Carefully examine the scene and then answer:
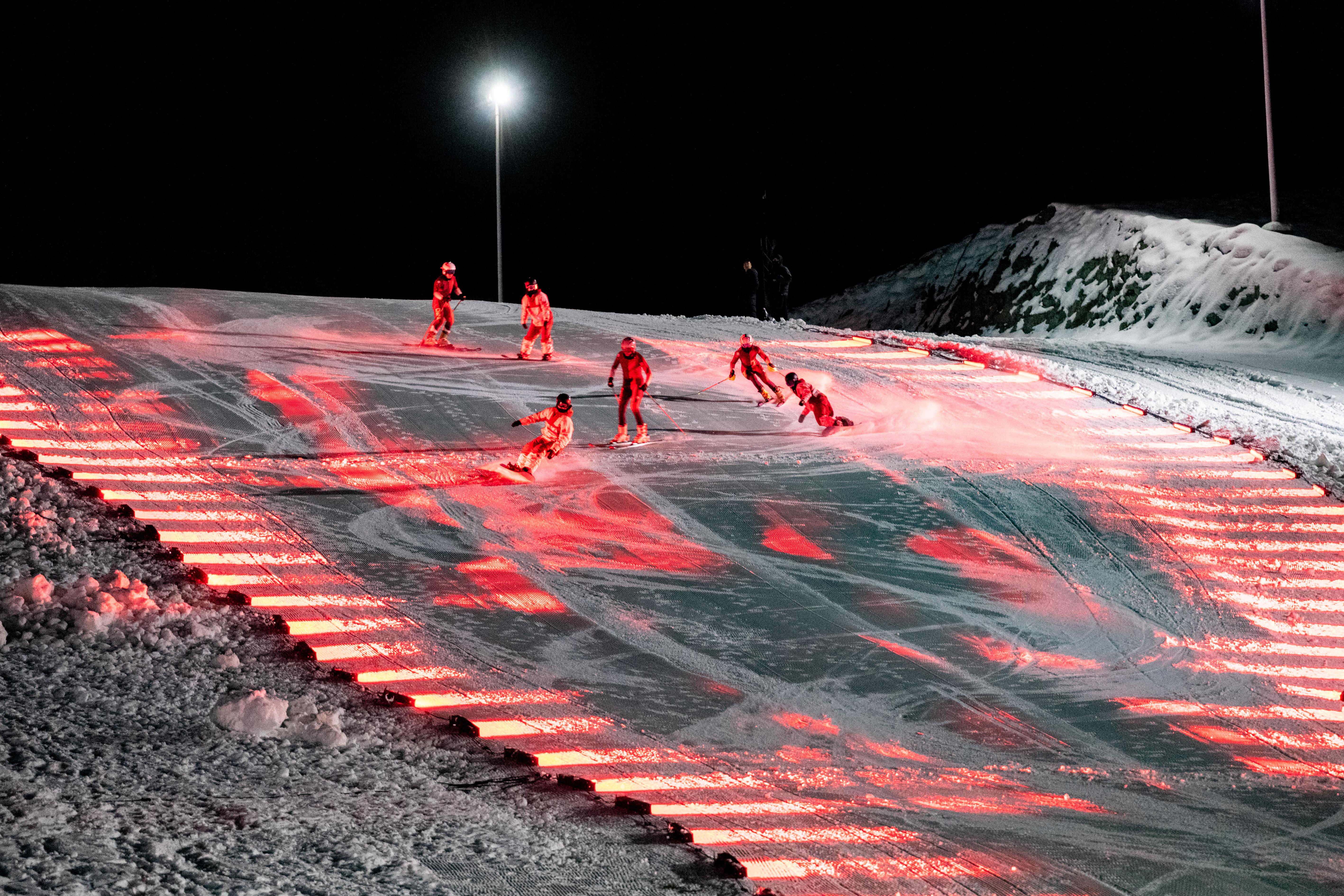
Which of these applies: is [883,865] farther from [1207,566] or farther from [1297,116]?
[1297,116]

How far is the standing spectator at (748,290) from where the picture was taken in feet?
124

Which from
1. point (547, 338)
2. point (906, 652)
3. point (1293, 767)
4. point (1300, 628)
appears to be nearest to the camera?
point (1293, 767)

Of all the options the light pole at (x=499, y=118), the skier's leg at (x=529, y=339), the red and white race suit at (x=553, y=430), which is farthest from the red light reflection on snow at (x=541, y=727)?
the light pole at (x=499, y=118)

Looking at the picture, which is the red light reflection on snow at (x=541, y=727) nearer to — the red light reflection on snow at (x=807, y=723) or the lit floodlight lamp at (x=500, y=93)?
the red light reflection on snow at (x=807, y=723)

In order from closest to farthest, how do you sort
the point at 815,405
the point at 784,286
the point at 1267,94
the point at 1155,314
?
the point at 815,405, the point at 1267,94, the point at 1155,314, the point at 784,286

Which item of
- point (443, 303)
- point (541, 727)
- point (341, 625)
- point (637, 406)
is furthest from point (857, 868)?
point (443, 303)

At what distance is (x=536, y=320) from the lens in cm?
2219

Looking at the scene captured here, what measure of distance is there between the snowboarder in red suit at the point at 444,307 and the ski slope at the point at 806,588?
96 centimetres

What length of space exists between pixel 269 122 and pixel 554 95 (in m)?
11.5

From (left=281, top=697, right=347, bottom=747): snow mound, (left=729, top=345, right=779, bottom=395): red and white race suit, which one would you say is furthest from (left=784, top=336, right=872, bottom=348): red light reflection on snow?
(left=281, top=697, right=347, bottom=747): snow mound

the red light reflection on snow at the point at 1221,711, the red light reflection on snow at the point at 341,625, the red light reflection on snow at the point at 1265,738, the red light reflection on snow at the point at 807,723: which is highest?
the red light reflection on snow at the point at 341,625

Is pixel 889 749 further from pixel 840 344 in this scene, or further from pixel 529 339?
pixel 840 344

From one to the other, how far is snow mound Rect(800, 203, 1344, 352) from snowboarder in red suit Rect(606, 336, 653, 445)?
16065 mm

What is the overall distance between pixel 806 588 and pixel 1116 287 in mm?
24878
